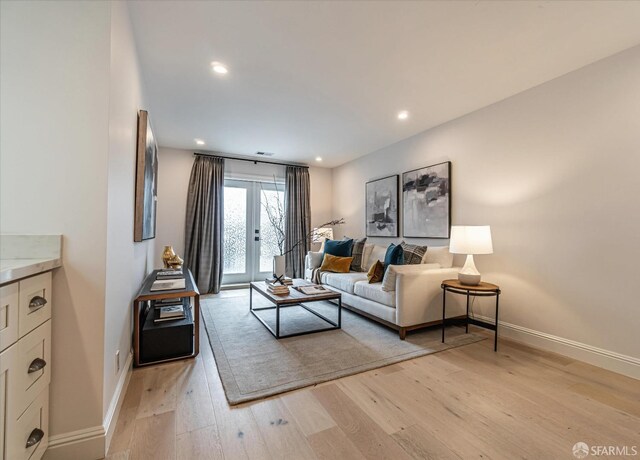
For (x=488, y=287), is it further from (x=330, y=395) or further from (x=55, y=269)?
(x=55, y=269)

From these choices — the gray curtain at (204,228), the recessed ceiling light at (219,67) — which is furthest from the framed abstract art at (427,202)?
the gray curtain at (204,228)

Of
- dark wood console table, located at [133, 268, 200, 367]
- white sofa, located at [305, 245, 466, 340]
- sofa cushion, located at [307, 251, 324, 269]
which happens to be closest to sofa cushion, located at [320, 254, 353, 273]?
sofa cushion, located at [307, 251, 324, 269]

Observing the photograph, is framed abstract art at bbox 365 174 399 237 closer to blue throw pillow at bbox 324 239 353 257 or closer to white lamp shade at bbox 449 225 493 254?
blue throw pillow at bbox 324 239 353 257

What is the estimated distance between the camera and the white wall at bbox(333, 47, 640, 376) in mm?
2146

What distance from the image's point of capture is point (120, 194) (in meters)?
1.68

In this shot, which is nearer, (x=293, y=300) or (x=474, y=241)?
(x=474, y=241)

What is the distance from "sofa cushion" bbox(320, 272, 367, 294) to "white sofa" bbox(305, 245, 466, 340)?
85 mm

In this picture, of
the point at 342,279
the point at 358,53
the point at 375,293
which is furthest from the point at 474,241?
the point at 358,53

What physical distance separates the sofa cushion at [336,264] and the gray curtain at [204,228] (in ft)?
6.36

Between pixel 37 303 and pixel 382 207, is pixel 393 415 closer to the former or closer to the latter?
pixel 37 303

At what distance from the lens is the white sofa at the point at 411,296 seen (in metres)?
2.77

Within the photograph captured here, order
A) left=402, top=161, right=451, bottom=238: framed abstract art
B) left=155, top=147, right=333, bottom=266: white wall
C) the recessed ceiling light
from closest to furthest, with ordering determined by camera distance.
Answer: the recessed ceiling light, left=402, top=161, right=451, bottom=238: framed abstract art, left=155, top=147, right=333, bottom=266: white wall

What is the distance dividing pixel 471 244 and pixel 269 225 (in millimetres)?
3793

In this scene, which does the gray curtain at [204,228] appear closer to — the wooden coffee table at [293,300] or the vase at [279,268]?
the wooden coffee table at [293,300]
